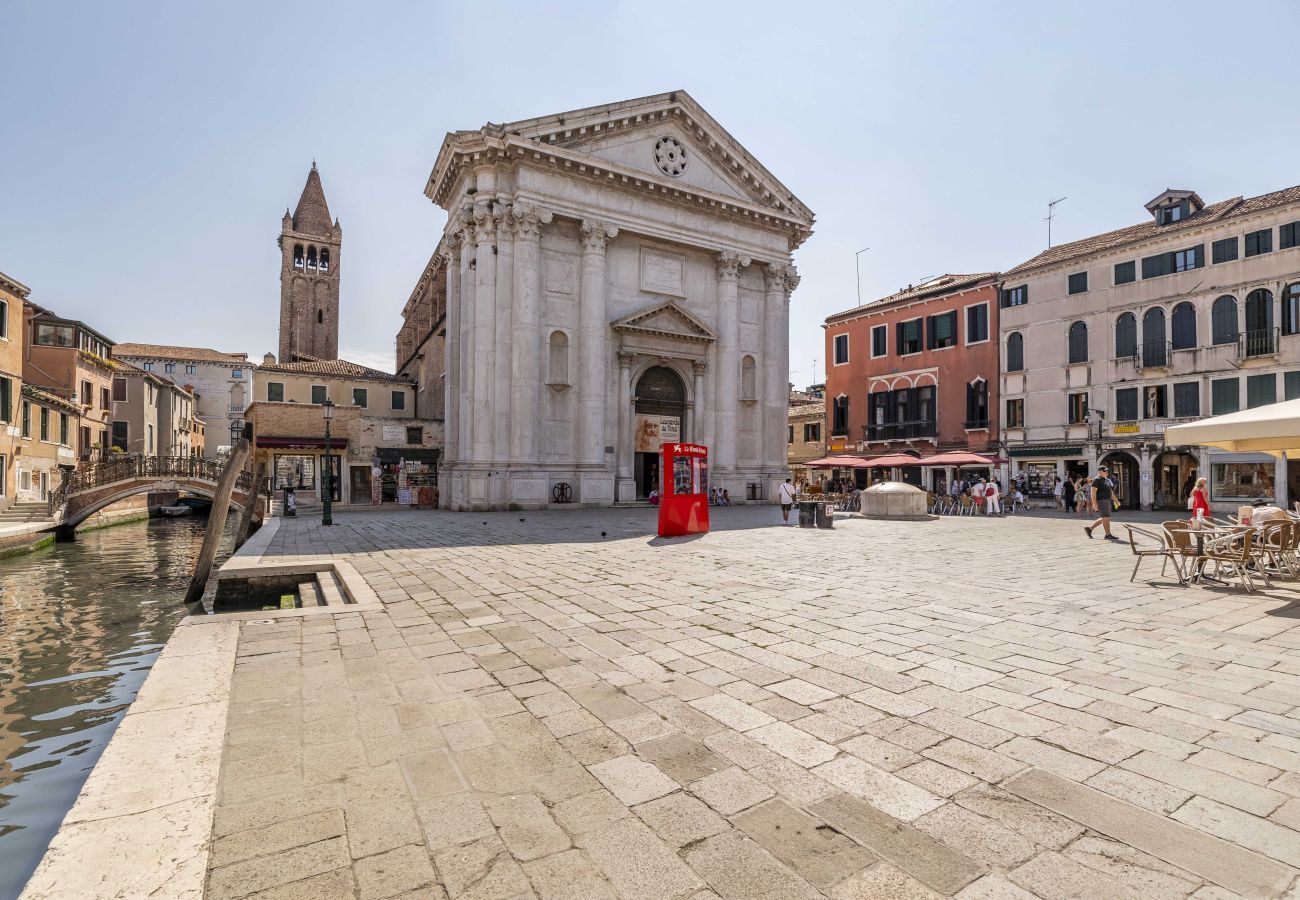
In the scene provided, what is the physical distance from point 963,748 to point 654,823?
1632mm

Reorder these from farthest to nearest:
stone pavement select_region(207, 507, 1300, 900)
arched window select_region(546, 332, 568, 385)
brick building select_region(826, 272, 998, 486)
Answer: brick building select_region(826, 272, 998, 486) < arched window select_region(546, 332, 568, 385) < stone pavement select_region(207, 507, 1300, 900)

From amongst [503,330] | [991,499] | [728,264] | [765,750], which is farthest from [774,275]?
[765,750]

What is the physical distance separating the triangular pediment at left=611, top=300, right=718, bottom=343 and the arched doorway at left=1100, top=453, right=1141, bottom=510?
18045 mm

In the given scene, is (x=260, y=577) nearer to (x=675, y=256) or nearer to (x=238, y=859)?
(x=238, y=859)

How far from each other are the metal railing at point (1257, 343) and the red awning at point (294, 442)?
37770 millimetres

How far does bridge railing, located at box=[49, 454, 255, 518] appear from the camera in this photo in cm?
2231

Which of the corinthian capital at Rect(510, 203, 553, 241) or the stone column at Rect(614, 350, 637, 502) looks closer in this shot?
the corinthian capital at Rect(510, 203, 553, 241)

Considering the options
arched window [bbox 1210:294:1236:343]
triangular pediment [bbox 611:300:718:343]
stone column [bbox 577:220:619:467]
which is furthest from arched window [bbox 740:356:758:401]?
arched window [bbox 1210:294:1236:343]

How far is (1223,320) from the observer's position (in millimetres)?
24516

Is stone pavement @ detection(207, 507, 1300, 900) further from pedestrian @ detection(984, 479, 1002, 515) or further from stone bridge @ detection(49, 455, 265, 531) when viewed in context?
stone bridge @ detection(49, 455, 265, 531)

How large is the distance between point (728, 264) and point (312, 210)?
52.4 meters

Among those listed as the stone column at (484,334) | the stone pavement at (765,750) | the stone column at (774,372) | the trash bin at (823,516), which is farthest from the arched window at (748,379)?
the stone pavement at (765,750)

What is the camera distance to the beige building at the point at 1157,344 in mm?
23359

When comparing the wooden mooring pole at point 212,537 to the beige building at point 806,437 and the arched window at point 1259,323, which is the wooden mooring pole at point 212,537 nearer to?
the arched window at point 1259,323
